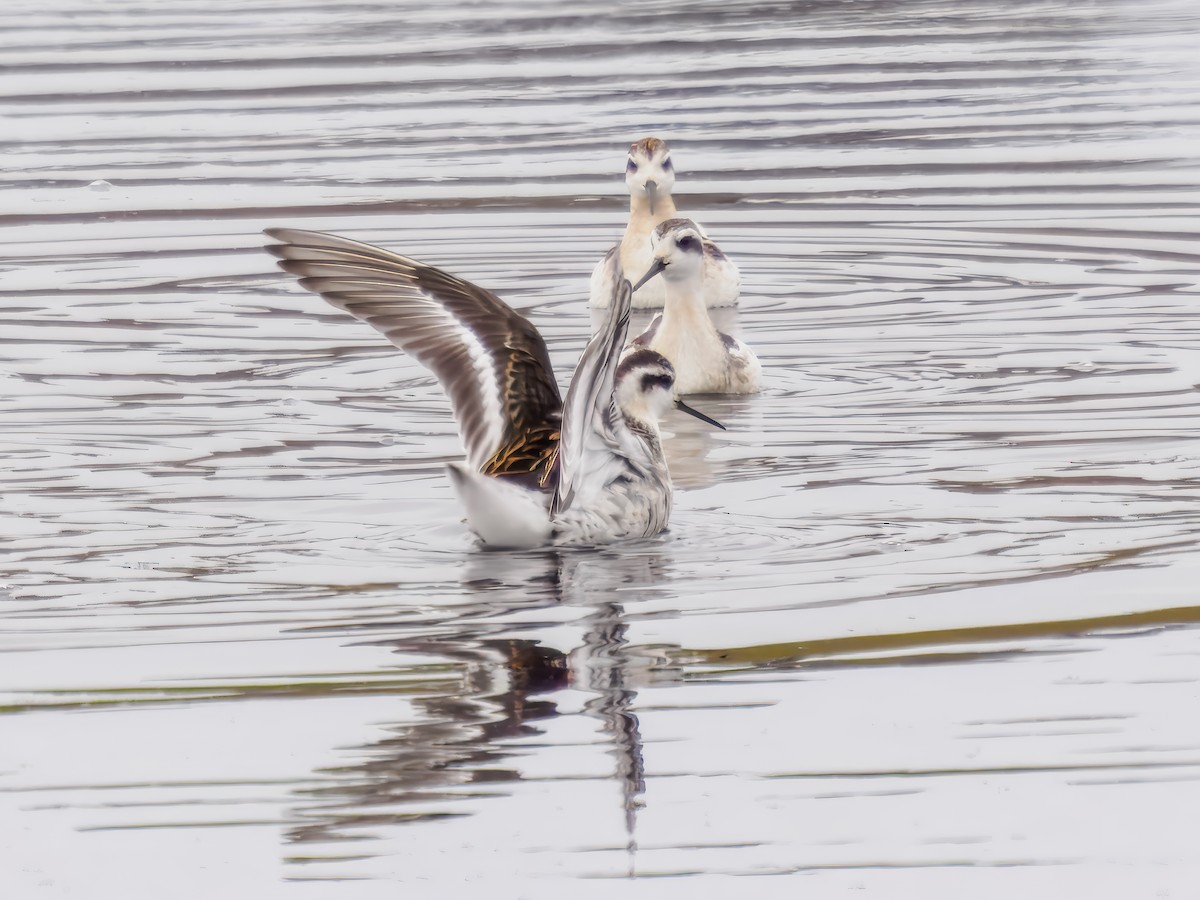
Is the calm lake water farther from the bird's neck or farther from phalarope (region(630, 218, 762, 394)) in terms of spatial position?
the bird's neck

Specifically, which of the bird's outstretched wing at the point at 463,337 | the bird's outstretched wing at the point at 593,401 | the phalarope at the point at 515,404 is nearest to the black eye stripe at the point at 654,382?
the phalarope at the point at 515,404

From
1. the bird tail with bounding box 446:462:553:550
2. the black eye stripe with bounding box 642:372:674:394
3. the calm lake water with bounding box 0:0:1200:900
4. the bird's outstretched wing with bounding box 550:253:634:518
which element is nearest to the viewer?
the calm lake water with bounding box 0:0:1200:900

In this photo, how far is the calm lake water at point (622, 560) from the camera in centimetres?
648

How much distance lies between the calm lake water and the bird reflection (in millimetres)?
21

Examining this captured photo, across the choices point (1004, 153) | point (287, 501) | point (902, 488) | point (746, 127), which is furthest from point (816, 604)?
point (746, 127)

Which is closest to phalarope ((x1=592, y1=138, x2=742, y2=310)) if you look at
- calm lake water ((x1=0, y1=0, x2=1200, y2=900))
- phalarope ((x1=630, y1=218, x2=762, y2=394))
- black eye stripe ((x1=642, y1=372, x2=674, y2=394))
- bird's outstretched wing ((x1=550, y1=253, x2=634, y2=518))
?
calm lake water ((x1=0, y1=0, x2=1200, y2=900))

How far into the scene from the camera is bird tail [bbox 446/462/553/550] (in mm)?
9094

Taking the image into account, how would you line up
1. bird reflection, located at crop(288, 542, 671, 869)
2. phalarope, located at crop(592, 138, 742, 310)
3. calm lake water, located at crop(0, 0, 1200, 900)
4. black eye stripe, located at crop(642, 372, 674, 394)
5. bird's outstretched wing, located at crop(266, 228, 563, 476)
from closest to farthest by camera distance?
calm lake water, located at crop(0, 0, 1200, 900) → bird reflection, located at crop(288, 542, 671, 869) → bird's outstretched wing, located at crop(266, 228, 563, 476) → black eye stripe, located at crop(642, 372, 674, 394) → phalarope, located at crop(592, 138, 742, 310)

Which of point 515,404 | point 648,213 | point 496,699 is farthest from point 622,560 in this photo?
point 648,213

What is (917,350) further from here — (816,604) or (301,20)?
(301,20)

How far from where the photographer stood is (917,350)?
14.2m

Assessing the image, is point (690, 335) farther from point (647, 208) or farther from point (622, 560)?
point (622, 560)

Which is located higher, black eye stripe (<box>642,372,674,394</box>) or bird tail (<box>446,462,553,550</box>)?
black eye stripe (<box>642,372,674,394</box>)

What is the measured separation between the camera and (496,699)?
7562mm
